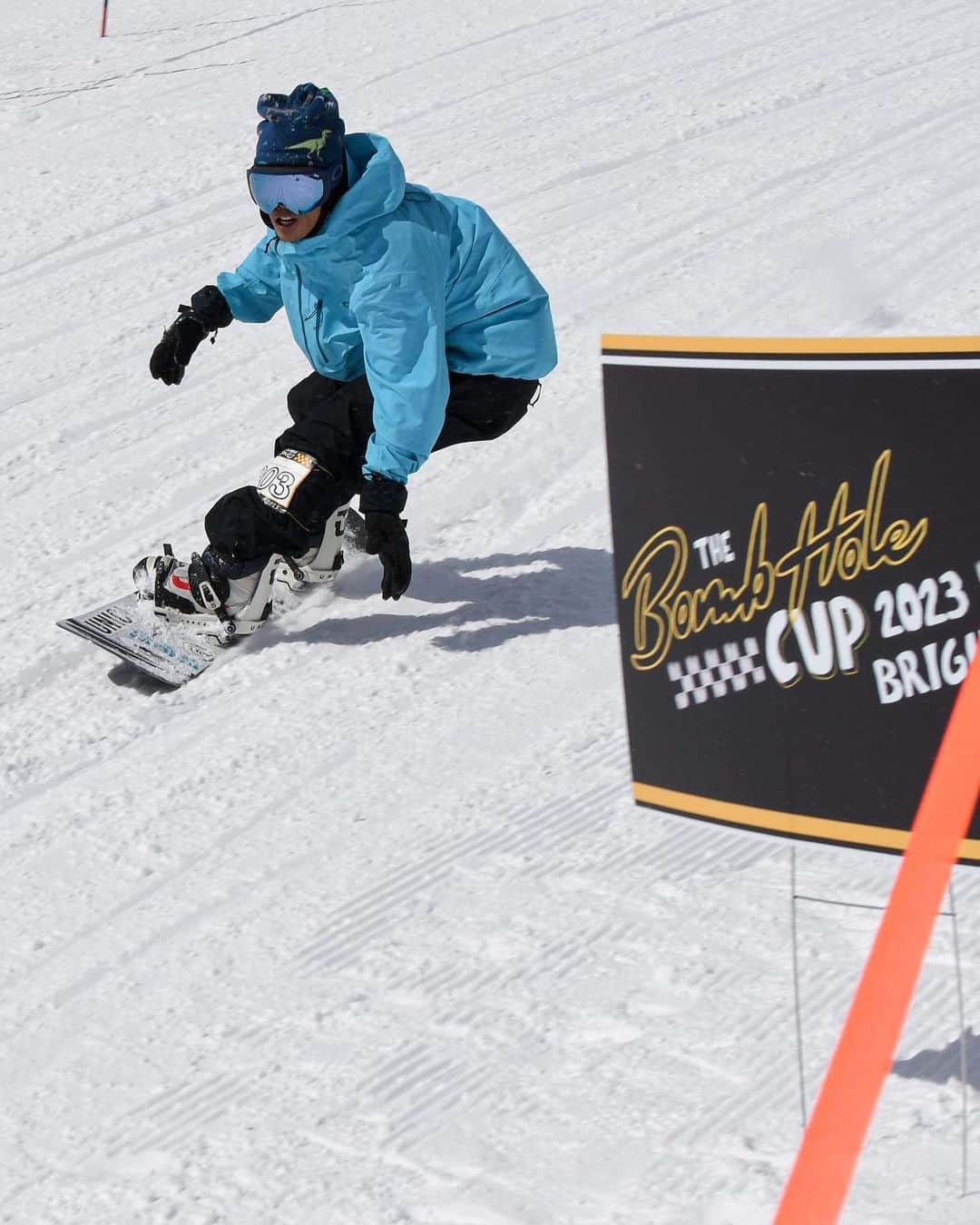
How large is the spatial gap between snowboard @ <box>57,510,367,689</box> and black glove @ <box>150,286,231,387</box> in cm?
68

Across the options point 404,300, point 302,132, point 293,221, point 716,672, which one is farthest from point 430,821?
point 302,132

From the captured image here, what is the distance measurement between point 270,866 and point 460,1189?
1163 millimetres

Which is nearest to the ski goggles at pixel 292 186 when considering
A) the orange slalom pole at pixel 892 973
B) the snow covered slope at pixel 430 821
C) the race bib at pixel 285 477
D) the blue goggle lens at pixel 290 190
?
the blue goggle lens at pixel 290 190

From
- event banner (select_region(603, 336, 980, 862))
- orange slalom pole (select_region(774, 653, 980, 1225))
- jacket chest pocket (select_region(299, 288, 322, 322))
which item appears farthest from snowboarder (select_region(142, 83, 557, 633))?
orange slalom pole (select_region(774, 653, 980, 1225))

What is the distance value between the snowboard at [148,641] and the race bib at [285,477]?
1.66ft

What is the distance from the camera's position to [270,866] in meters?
3.71

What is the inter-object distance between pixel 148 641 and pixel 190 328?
2.94 feet

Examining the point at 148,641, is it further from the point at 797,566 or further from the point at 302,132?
the point at 797,566

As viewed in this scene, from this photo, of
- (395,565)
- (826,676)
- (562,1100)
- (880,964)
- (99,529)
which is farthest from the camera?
(99,529)

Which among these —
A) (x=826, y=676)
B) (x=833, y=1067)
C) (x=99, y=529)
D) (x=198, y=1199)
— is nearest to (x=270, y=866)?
(x=198, y=1199)

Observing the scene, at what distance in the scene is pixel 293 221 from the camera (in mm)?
4160

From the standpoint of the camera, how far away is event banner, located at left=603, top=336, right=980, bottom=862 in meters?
2.34

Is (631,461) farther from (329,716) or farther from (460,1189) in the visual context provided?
(329,716)

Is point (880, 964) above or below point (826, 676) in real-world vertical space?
below
